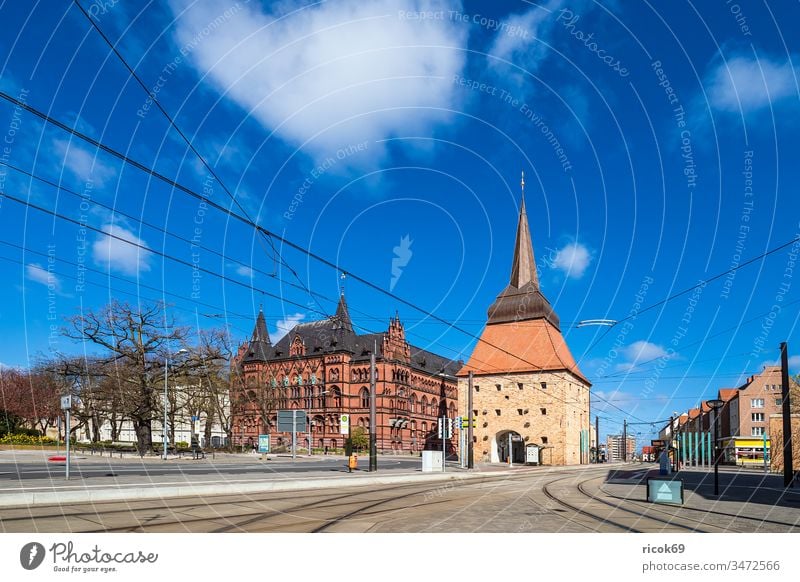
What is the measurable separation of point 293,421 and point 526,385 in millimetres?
38890

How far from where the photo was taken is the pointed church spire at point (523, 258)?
74000 mm

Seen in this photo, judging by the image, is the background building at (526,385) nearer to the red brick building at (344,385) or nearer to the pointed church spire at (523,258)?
the pointed church spire at (523,258)

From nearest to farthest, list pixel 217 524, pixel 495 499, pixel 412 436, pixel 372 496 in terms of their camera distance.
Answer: pixel 217 524
pixel 495 499
pixel 372 496
pixel 412 436

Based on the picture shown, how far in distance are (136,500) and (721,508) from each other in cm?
1521

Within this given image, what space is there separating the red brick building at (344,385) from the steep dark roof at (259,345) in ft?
1.32

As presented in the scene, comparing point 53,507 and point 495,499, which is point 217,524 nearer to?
point 53,507

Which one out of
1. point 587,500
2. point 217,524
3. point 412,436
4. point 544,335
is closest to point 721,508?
point 587,500

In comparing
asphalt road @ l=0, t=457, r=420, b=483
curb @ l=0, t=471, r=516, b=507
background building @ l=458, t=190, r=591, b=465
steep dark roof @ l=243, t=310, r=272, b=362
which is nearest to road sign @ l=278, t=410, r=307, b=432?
asphalt road @ l=0, t=457, r=420, b=483

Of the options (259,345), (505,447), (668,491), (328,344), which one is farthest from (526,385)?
(259,345)

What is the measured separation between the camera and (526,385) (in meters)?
66.9

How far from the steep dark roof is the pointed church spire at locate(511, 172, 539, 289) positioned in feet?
169

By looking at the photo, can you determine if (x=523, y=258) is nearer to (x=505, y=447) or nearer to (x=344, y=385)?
(x=505, y=447)
